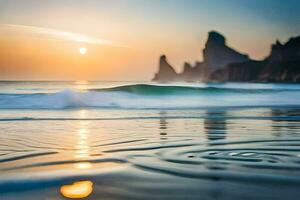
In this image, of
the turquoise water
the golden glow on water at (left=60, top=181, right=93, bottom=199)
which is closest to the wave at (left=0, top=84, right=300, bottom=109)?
the turquoise water

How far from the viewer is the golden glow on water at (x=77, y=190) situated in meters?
4.00

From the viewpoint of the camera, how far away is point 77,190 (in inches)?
165

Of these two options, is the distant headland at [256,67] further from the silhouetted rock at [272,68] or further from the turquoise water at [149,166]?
the turquoise water at [149,166]

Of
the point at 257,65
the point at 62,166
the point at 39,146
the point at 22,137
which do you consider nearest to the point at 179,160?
the point at 62,166

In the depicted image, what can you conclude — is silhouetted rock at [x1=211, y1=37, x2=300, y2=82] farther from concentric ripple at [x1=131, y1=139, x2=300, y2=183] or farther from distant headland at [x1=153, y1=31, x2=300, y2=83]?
concentric ripple at [x1=131, y1=139, x2=300, y2=183]

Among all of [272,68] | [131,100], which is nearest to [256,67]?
[272,68]

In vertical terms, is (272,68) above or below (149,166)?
above

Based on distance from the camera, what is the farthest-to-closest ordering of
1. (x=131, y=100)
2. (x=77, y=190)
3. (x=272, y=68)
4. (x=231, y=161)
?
(x=272, y=68) < (x=131, y=100) < (x=231, y=161) < (x=77, y=190)

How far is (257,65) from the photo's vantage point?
303 feet

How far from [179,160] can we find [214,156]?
633 millimetres

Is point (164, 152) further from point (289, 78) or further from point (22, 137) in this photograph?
point (289, 78)

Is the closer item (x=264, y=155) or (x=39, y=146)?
(x=264, y=155)

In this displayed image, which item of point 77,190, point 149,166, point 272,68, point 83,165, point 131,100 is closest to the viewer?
point 77,190

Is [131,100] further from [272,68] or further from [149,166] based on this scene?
[272,68]
